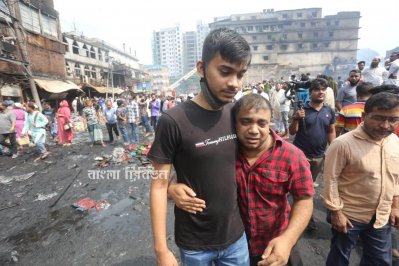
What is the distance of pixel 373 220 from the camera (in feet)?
7.22

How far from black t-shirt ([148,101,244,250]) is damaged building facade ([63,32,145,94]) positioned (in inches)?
1137

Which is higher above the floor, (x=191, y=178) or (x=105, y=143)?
(x=191, y=178)

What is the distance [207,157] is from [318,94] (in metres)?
2.88

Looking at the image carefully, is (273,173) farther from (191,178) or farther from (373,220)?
(373,220)

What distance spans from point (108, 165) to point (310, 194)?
24.0 ft

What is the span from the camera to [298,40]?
62156 millimetres

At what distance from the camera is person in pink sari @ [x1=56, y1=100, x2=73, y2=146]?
9.91m

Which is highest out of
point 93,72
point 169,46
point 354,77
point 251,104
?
point 169,46

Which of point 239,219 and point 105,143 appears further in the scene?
point 105,143

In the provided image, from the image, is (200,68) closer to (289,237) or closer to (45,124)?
(289,237)

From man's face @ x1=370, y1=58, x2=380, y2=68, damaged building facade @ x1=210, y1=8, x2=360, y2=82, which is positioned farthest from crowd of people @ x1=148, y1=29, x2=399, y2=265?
damaged building facade @ x1=210, y1=8, x2=360, y2=82

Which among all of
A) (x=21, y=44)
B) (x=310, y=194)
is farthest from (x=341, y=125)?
(x=21, y=44)

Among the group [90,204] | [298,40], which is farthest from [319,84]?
[298,40]

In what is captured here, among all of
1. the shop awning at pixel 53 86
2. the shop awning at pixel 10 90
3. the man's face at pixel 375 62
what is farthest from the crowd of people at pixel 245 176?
the shop awning at pixel 53 86
